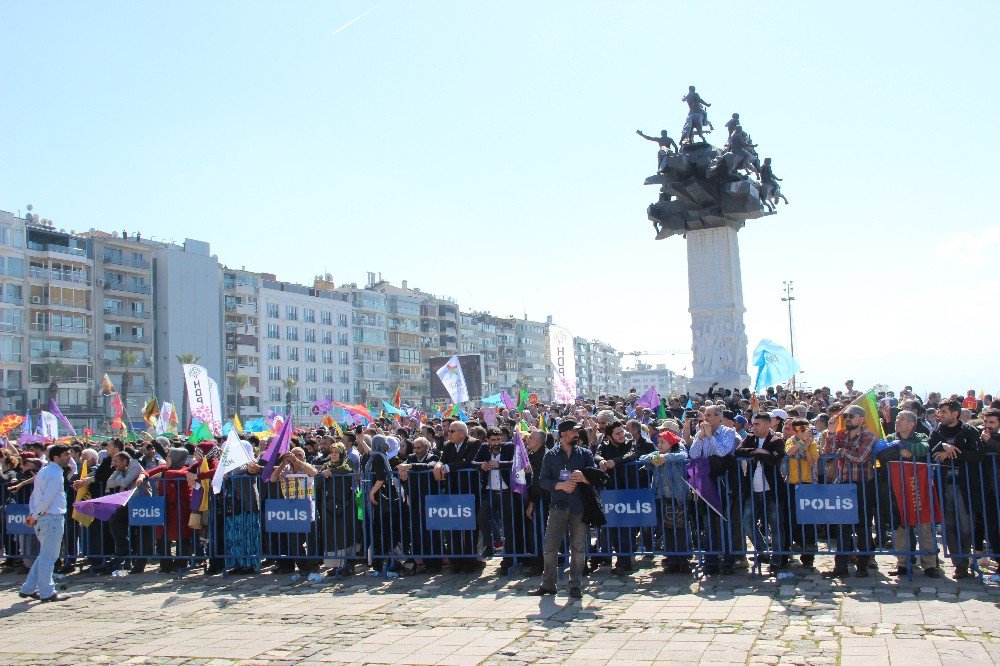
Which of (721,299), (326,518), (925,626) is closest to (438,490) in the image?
(326,518)

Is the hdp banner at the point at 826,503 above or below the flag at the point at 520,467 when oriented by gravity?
Result: below

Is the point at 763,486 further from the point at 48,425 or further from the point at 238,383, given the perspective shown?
the point at 238,383

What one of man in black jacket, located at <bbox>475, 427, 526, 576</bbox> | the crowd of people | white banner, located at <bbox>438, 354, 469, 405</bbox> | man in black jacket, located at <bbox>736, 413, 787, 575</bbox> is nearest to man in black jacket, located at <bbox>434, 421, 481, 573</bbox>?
the crowd of people

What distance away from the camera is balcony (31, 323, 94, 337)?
79.4 m

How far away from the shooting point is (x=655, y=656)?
7.29 metres

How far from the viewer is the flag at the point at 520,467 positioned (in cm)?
1081

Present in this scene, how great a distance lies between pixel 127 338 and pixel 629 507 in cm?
8215

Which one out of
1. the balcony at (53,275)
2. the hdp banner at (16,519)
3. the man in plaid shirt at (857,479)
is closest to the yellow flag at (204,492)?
the hdp banner at (16,519)

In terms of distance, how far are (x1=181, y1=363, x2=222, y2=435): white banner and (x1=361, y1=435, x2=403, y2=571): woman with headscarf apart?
8.11 m

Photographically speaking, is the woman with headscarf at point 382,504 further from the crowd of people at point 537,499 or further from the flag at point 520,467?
the flag at point 520,467

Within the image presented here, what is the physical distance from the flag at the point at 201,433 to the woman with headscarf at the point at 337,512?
22.8 feet

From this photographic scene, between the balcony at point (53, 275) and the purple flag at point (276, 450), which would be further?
the balcony at point (53, 275)

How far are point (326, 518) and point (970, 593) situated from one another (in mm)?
6997

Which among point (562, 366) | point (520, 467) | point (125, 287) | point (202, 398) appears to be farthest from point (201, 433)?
point (125, 287)
